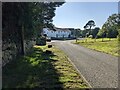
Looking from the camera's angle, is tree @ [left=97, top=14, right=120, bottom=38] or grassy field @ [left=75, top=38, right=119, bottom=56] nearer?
grassy field @ [left=75, top=38, right=119, bottom=56]

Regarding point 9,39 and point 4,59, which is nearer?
point 4,59

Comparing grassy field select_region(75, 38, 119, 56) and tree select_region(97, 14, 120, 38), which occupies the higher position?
tree select_region(97, 14, 120, 38)

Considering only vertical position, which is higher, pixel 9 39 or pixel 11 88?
pixel 9 39

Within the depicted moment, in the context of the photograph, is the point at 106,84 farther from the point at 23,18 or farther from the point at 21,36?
the point at 21,36

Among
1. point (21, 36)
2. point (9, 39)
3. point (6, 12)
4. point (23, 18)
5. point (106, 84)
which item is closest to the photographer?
point (106, 84)

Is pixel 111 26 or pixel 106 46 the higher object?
pixel 111 26

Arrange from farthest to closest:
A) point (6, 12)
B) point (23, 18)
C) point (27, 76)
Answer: point (23, 18), point (6, 12), point (27, 76)

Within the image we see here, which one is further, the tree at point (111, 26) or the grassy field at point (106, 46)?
the tree at point (111, 26)

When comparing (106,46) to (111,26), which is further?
(111,26)

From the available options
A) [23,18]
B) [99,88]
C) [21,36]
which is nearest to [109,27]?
[21,36]

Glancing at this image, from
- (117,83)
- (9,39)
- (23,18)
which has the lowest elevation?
(117,83)

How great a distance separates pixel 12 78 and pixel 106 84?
11.7ft

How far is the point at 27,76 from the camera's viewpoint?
11.6 meters

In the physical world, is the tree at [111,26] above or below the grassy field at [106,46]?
above
